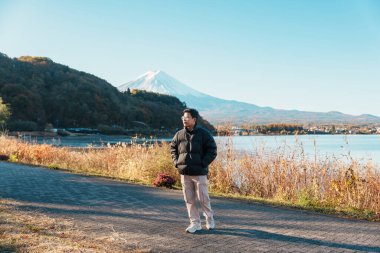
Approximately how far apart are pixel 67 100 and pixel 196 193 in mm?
74376

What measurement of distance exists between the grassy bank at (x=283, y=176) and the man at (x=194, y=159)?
3.20 meters

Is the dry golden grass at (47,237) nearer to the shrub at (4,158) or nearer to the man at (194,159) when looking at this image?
the man at (194,159)

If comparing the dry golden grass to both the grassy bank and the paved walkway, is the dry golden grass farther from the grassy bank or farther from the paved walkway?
the grassy bank

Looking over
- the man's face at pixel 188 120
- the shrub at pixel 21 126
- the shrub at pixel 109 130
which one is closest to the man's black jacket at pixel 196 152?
the man's face at pixel 188 120

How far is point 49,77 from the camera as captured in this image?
8750 cm

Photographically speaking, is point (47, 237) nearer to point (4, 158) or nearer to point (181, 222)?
→ point (181, 222)

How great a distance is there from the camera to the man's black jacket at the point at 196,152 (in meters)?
6.32

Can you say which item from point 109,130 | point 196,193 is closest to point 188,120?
point 196,193

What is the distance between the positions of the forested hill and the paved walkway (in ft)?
190

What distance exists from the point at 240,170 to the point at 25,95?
65627 mm

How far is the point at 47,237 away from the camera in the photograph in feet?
18.8

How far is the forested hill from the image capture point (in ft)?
228

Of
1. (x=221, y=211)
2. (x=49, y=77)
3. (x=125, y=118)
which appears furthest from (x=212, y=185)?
(x=49, y=77)

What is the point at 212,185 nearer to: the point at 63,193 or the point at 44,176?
the point at 63,193
